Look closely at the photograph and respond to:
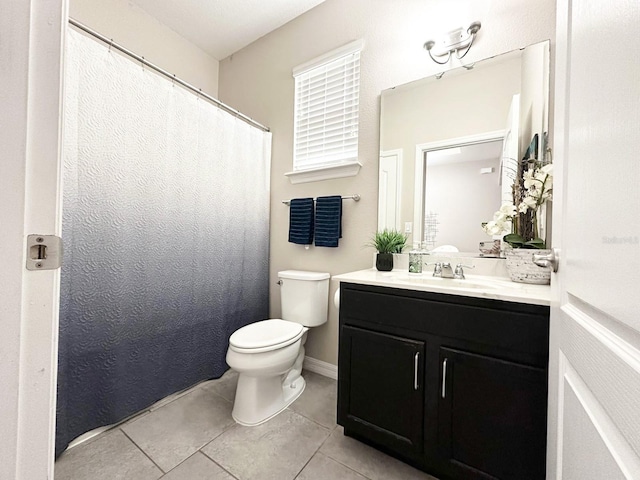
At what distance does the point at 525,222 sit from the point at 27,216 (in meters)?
1.78

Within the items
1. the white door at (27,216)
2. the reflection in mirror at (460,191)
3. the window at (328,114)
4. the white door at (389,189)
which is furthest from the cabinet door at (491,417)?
the window at (328,114)

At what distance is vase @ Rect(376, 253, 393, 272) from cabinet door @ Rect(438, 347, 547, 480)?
0.63 meters

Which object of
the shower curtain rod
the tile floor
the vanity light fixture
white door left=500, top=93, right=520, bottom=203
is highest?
the vanity light fixture

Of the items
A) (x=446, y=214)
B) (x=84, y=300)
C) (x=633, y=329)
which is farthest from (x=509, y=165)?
(x=84, y=300)

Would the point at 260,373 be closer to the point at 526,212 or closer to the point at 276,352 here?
the point at 276,352

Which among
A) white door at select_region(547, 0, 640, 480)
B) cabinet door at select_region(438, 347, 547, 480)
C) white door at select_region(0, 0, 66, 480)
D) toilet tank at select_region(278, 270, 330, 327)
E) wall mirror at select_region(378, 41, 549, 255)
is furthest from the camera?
toilet tank at select_region(278, 270, 330, 327)

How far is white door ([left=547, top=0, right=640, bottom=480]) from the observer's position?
325 mm

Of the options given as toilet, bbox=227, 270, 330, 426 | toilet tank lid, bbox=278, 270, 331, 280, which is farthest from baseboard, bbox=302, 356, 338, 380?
toilet tank lid, bbox=278, 270, 331, 280

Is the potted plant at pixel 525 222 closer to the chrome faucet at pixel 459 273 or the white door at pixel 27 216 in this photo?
the chrome faucet at pixel 459 273

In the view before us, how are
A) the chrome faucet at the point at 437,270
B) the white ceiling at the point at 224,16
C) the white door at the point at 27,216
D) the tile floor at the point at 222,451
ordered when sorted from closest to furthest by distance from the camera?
1. the white door at the point at 27,216
2. the tile floor at the point at 222,451
3. the chrome faucet at the point at 437,270
4. the white ceiling at the point at 224,16

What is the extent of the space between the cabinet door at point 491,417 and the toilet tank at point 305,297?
3.19 feet

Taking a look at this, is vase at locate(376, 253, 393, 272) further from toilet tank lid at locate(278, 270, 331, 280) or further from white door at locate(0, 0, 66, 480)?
white door at locate(0, 0, 66, 480)

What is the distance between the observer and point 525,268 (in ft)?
4.17

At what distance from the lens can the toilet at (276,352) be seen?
1.47m
